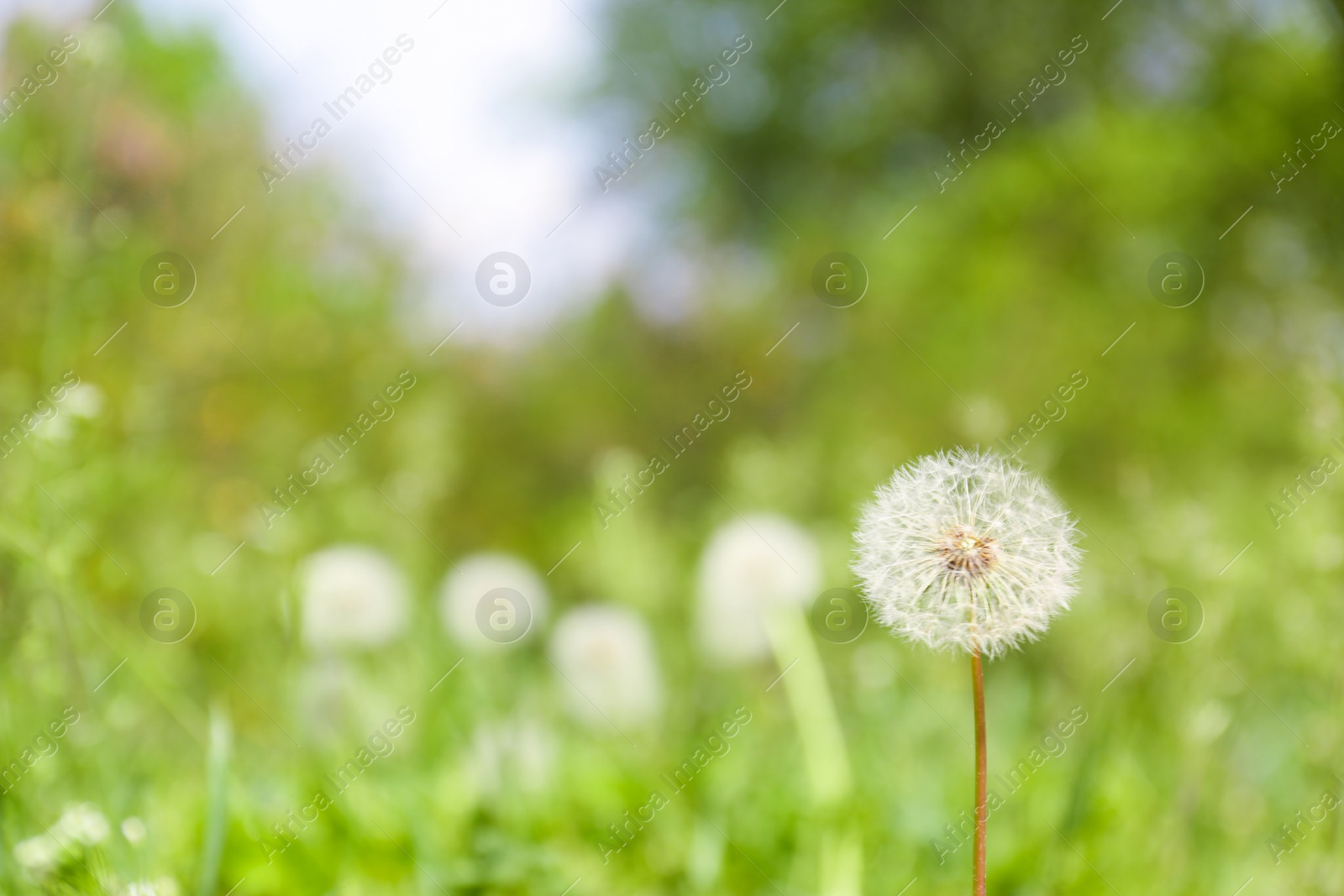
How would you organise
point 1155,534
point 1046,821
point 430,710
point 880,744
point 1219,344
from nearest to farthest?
1. point 1046,821
2. point 1155,534
3. point 430,710
4. point 880,744
5. point 1219,344

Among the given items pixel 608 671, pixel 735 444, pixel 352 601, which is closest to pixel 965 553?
pixel 608 671

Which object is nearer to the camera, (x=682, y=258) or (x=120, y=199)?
(x=120, y=199)

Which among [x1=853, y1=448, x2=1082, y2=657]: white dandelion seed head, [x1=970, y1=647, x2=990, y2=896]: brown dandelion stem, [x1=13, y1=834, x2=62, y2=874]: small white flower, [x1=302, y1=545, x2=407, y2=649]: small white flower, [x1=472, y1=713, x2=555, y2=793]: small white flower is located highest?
[x1=302, y1=545, x2=407, y2=649]: small white flower

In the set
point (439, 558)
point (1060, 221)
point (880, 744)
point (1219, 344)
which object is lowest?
point (880, 744)

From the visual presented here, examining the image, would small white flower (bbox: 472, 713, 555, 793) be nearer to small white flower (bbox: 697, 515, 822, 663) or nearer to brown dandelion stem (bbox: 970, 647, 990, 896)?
small white flower (bbox: 697, 515, 822, 663)

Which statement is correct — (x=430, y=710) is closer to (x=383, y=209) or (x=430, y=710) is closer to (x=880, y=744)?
(x=880, y=744)

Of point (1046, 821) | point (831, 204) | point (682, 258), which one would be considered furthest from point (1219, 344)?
point (1046, 821)

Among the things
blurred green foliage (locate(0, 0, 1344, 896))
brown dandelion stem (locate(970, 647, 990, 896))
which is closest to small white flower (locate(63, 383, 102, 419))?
blurred green foliage (locate(0, 0, 1344, 896))

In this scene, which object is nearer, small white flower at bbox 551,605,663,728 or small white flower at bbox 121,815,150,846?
small white flower at bbox 121,815,150,846
